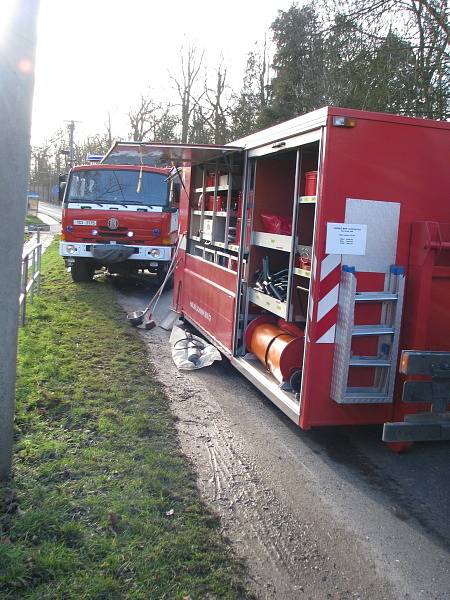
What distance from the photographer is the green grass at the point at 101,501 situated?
3070 millimetres

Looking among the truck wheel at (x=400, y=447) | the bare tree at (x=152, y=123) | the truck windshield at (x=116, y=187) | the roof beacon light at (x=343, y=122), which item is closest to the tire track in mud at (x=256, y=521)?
the truck wheel at (x=400, y=447)

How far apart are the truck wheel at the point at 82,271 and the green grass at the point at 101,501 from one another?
23.1ft

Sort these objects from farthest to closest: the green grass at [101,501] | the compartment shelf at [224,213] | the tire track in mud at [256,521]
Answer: the compartment shelf at [224,213] < the tire track in mud at [256,521] < the green grass at [101,501]

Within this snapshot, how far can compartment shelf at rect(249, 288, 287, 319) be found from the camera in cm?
582

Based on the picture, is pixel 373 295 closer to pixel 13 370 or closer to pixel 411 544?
pixel 411 544

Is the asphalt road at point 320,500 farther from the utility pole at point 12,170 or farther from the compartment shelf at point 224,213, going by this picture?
the compartment shelf at point 224,213

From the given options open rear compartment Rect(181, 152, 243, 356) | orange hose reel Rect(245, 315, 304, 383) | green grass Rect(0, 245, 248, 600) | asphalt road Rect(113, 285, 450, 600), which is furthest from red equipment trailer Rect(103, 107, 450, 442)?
open rear compartment Rect(181, 152, 243, 356)

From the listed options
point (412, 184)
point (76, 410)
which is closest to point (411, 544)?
point (412, 184)

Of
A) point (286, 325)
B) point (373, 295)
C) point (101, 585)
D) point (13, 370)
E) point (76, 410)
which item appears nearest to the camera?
point (101, 585)

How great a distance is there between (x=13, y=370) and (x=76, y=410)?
1.46 metres

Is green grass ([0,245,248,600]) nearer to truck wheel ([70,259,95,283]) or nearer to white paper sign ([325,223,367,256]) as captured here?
white paper sign ([325,223,367,256])

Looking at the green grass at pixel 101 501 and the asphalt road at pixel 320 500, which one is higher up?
the green grass at pixel 101 501

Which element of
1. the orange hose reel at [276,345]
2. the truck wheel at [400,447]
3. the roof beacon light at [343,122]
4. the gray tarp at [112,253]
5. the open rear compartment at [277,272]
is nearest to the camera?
the roof beacon light at [343,122]

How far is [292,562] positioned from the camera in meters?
3.43
